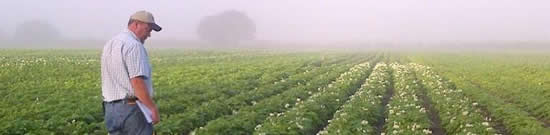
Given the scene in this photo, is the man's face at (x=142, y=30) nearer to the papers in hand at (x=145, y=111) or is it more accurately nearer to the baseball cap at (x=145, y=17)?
the baseball cap at (x=145, y=17)

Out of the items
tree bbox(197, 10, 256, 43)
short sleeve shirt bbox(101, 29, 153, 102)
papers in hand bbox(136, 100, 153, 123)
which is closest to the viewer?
short sleeve shirt bbox(101, 29, 153, 102)

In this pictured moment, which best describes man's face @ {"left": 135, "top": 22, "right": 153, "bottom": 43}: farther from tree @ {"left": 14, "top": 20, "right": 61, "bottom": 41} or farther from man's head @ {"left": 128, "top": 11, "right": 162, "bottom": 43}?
tree @ {"left": 14, "top": 20, "right": 61, "bottom": 41}

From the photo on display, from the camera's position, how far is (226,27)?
15262cm

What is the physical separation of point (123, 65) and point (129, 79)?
0.17 meters

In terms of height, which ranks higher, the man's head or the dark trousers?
the man's head

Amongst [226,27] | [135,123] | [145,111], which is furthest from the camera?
[226,27]

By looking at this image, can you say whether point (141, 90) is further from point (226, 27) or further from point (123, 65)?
point (226, 27)

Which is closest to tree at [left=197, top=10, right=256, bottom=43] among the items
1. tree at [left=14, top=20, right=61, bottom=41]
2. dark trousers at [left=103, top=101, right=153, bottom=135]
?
tree at [left=14, top=20, right=61, bottom=41]

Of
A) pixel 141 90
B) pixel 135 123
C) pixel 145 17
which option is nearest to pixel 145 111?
pixel 135 123

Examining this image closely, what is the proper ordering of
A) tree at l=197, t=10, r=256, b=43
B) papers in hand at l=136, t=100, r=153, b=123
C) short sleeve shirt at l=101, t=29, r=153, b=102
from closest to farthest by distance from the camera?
1. short sleeve shirt at l=101, t=29, r=153, b=102
2. papers in hand at l=136, t=100, r=153, b=123
3. tree at l=197, t=10, r=256, b=43

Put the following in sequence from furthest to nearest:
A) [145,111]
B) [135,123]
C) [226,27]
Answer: [226,27]
[135,123]
[145,111]

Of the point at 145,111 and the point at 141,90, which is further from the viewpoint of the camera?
the point at 145,111

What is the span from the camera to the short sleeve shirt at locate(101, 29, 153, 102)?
6230mm

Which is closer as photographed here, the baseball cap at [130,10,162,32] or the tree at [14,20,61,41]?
the baseball cap at [130,10,162,32]
